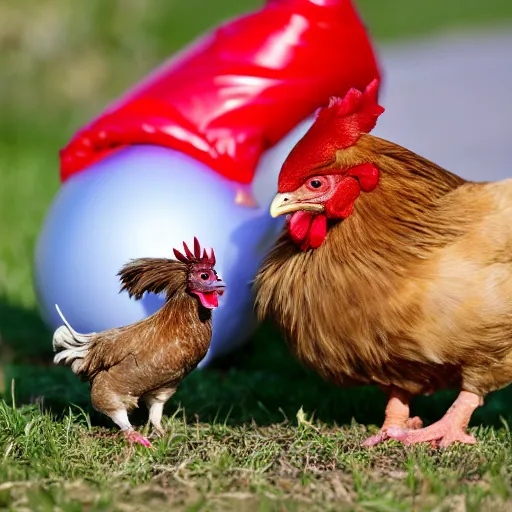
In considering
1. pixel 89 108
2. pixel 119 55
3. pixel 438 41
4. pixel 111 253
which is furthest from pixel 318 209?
pixel 438 41

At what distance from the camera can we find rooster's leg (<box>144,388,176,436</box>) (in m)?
3.83

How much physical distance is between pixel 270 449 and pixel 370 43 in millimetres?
2576

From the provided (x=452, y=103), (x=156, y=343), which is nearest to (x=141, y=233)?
(x=156, y=343)

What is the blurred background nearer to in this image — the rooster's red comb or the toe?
the toe

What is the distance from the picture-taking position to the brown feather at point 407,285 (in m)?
3.53

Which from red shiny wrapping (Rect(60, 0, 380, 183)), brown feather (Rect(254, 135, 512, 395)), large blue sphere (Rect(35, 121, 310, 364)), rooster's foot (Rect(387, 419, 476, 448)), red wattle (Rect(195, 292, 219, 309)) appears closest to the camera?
brown feather (Rect(254, 135, 512, 395))

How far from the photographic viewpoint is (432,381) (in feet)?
12.6

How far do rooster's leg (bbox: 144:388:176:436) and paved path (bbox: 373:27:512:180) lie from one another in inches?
81.4

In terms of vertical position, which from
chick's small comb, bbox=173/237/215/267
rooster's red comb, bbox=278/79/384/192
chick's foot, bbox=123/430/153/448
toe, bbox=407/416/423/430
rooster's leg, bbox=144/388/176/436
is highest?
rooster's red comb, bbox=278/79/384/192

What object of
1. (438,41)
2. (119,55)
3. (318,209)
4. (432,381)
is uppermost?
(438,41)

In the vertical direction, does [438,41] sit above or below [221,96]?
above

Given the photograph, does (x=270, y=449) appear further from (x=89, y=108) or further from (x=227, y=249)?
(x=89, y=108)

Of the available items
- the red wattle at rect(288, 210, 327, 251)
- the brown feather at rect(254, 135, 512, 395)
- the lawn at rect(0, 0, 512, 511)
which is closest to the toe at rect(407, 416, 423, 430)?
the lawn at rect(0, 0, 512, 511)

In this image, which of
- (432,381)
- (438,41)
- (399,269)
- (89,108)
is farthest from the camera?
(438,41)
